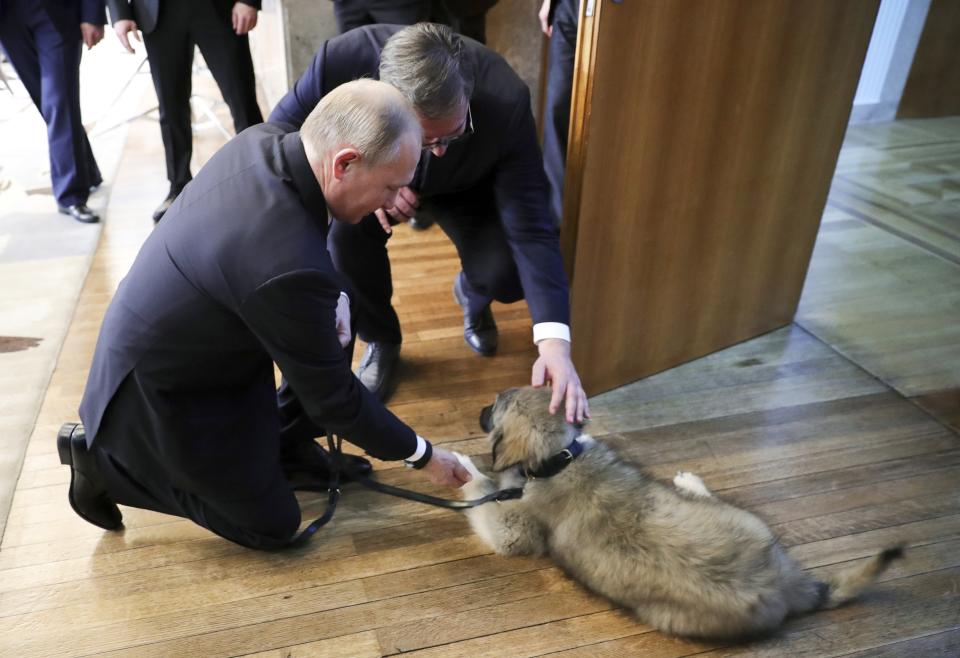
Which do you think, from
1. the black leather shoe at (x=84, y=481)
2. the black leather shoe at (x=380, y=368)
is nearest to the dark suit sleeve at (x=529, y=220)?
the black leather shoe at (x=380, y=368)

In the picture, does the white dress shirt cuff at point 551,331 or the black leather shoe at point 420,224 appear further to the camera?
the black leather shoe at point 420,224

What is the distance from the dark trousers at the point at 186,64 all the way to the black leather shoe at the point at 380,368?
55.3 inches

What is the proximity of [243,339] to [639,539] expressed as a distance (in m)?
0.87

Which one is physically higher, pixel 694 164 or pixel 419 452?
pixel 694 164

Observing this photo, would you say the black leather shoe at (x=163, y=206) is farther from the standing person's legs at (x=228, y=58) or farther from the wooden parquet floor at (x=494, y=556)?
the wooden parquet floor at (x=494, y=556)

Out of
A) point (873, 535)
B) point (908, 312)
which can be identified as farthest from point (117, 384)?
point (908, 312)

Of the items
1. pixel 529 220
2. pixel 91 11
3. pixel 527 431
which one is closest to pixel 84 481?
pixel 527 431

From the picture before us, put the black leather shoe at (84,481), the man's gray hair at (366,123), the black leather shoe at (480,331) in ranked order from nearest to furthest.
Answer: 1. the man's gray hair at (366,123)
2. the black leather shoe at (84,481)
3. the black leather shoe at (480,331)

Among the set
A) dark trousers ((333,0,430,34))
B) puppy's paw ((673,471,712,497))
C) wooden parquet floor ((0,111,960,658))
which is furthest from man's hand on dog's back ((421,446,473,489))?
dark trousers ((333,0,430,34))

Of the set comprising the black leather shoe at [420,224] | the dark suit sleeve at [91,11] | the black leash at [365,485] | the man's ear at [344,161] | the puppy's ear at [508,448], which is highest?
the man's ear at [344,161]

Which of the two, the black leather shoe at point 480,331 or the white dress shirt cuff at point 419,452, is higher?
the white dress shirt cuff at point 419,452

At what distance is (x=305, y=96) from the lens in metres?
A: 1.98

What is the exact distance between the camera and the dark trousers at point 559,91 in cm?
285

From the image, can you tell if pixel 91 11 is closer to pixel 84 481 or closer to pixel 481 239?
pixel 481 239
